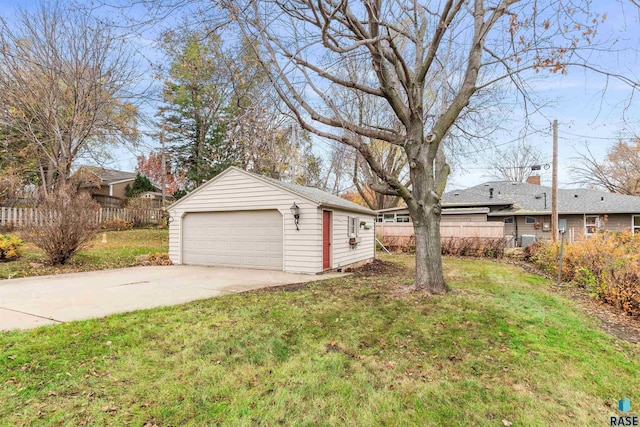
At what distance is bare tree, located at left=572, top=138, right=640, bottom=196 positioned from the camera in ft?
75.7

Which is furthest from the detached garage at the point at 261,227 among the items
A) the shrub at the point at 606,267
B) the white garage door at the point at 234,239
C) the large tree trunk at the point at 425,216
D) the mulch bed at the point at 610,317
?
the shrub at the point at 606,267

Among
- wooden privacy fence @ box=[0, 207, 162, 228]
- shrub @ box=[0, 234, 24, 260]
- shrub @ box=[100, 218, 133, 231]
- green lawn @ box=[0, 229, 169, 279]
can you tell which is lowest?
green lawn @ box=[0, 229, 169, 279]

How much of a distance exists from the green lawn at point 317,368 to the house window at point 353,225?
6.04 m

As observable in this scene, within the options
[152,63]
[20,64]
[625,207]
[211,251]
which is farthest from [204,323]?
[625,207]

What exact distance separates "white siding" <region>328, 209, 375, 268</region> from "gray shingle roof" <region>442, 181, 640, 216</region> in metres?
11.8

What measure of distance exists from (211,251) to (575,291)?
388 inches

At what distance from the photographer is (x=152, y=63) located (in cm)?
555

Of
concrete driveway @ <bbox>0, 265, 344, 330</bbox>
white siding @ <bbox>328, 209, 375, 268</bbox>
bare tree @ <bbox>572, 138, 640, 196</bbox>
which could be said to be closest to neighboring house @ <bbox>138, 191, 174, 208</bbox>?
concrete driveway @ <bbox>0, 265, 344, 330</bbox>

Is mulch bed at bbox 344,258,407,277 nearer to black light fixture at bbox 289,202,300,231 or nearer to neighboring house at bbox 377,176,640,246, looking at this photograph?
black light fixture at bbox 289,202,300,231

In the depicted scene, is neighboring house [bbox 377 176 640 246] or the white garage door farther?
neighboring house [bbox 377 176 640 246]

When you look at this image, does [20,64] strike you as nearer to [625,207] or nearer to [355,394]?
[355,394]

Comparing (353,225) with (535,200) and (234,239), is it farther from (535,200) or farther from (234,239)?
(535,200)

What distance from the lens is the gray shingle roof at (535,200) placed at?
19.2 meters

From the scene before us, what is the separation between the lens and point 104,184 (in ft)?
78.6
